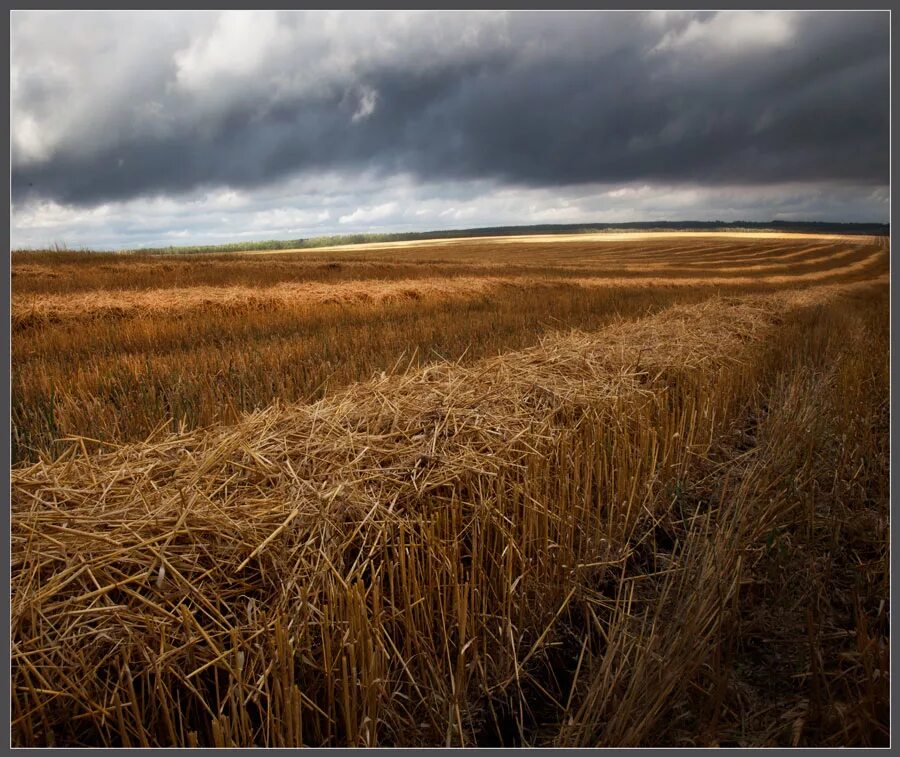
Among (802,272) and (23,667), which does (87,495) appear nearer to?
(23,667)

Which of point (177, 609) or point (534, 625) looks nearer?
point (177, 609)

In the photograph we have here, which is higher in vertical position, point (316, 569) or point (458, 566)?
point (316, 569)

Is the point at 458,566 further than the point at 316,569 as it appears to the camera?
Yes

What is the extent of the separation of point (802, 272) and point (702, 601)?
32.6m

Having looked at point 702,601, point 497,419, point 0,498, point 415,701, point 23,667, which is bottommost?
point 415,701

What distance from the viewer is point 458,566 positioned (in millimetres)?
2188

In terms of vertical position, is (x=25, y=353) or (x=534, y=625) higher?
(x=25, y=353)

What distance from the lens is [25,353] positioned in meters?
6.57

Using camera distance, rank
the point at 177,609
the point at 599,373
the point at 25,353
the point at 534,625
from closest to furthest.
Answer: the point at 177,609
the point at 534,625
the point at 599,373
the point at 25,353

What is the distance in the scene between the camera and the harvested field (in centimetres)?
165

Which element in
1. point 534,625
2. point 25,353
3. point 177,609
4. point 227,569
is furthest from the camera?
point 25,353

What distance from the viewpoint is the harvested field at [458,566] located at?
1.65 m

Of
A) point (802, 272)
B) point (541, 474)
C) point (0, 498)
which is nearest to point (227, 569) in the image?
point (0, 498)

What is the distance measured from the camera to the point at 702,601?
6.79 ft
